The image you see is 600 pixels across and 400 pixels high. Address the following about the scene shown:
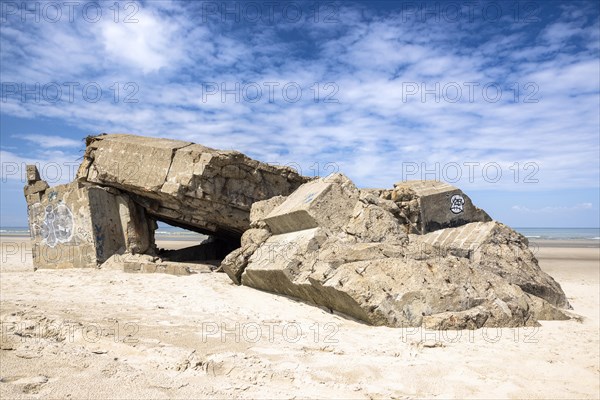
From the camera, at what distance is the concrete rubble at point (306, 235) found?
4.98 m

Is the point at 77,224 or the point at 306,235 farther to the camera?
the point at 77,224

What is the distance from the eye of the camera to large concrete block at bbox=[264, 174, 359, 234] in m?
6.27

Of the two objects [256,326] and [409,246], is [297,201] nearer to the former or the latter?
[409,246]

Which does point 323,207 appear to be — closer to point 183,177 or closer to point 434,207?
point 434,207

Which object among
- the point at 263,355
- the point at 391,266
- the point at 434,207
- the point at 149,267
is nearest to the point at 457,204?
the point at 434,207

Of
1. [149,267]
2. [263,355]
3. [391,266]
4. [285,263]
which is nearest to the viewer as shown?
[263,355]

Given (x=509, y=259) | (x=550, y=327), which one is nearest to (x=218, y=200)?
(x=509, y=259)

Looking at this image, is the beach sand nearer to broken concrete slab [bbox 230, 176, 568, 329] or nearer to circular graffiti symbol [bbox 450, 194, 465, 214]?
broken concrete slab [bbox 230, 176, 568, 329]

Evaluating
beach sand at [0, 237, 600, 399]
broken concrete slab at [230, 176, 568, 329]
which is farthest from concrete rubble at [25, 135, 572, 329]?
beach sand at [0, 237, 600, 399]

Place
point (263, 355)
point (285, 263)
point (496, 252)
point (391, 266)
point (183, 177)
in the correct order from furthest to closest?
point (183, 177), point (496, 252), point (285, 263), point (391, 266), point (263, 355)

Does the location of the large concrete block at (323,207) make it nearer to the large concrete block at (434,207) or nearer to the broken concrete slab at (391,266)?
the broken concrete slab at (391,266)

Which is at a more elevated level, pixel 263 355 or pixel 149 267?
pixel 149 267

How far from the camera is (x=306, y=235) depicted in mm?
6199

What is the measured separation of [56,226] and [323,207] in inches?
228
